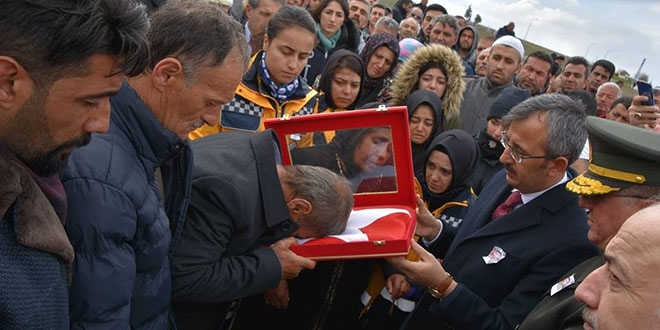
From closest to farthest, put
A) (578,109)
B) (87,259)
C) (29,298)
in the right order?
(29,298), (87,259), (578,109)

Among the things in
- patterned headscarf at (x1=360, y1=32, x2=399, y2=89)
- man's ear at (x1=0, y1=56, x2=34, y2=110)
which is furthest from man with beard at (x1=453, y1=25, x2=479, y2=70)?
man's ear at (x1=0, y1=56, x2=34, y2=110)

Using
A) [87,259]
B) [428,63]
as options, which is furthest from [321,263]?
[428,63]

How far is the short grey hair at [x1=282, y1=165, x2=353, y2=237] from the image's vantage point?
7.02ft

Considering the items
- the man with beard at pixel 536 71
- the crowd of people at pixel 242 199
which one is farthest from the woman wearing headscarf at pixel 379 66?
the man with beard at pixel 536 71

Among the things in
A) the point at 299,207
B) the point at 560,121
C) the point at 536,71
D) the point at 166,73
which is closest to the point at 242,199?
the point at 299,207

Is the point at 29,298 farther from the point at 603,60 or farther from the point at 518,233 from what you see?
the point at 603,60

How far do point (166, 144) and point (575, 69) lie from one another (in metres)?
7.59

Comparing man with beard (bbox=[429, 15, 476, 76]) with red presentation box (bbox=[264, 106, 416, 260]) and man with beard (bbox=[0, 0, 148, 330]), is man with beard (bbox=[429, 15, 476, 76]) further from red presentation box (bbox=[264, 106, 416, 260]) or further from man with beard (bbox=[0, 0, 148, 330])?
man with beard (bbox=[0, 0, 148, 330])

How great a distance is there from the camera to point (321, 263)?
270 cm

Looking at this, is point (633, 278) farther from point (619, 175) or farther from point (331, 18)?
point (331, 18)

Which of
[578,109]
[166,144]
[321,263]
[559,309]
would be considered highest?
[578,109]

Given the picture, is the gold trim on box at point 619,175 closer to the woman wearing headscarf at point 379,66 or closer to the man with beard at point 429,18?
the woman wearing headscarf at point 379,66

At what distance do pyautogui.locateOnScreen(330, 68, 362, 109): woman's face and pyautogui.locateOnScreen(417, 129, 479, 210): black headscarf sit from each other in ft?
4.02

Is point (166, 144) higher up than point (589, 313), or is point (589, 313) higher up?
point (166, 144)
